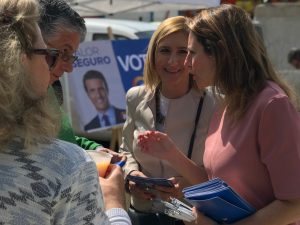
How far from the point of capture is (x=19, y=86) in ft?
4.01

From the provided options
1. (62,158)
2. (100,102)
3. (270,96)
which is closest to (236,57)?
(270,96)

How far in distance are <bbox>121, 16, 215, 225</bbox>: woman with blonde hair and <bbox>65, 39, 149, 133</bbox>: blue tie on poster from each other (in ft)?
11.1

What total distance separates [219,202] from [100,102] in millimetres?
4689

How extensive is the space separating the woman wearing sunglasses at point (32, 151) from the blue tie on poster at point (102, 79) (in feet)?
16.8

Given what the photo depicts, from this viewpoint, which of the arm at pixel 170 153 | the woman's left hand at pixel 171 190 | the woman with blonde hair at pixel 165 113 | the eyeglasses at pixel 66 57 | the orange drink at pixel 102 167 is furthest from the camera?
the woman with blonde hair at pixel 165 113

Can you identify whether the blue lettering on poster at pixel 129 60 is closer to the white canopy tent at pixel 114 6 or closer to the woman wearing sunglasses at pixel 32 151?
the white canopy tent at pixel 114 6

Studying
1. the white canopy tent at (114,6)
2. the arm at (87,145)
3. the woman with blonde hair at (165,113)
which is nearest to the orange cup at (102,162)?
the arm at (87,145)

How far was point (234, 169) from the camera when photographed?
7.03 feet

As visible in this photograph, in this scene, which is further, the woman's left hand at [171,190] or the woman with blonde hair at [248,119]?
Result: the woman's left hand at [171,190]

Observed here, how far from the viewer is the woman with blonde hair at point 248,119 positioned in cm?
203

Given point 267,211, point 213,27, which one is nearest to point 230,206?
point 267,211

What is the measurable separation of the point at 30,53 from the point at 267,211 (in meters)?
1.14

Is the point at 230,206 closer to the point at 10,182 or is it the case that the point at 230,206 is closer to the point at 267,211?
the point at 267,211

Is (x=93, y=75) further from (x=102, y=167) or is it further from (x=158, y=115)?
(x=102, y=167)
